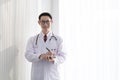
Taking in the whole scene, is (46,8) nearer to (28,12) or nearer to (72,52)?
(28,12)

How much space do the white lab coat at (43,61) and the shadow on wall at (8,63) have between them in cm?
20

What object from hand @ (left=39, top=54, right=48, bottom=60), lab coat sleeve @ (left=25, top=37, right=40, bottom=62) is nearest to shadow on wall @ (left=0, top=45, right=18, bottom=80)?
lab coat sleeve @ (left=25, top=37, right=40, bottom=62)

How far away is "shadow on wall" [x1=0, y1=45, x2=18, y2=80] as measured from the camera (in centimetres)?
222

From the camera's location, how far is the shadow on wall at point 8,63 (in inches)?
87.6


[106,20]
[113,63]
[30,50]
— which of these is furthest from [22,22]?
[113,63]

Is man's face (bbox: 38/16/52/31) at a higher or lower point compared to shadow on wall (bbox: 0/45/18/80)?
higher

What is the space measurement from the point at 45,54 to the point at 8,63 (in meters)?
0.41

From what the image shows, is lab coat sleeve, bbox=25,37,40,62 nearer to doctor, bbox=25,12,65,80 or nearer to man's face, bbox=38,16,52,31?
doctor, bbox=25,12,65,80

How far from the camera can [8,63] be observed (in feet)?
7.43

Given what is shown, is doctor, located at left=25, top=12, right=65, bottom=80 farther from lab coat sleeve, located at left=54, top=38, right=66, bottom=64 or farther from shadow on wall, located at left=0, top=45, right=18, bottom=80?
shadow on wall, located at left=0, top=45, right=18, bottom=80

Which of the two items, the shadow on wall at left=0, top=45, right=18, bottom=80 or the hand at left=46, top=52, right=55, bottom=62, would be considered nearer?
the hand at left=46, top=52, right=55, bottom=62

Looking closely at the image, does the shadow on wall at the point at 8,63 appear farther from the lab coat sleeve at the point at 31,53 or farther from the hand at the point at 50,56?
the hand at the point at 50,56

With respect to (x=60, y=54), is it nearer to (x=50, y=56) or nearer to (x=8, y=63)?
(x=50, y=56)

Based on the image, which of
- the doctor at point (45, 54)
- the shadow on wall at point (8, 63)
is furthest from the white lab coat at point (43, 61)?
the shadow on wall at point (8, 63)
